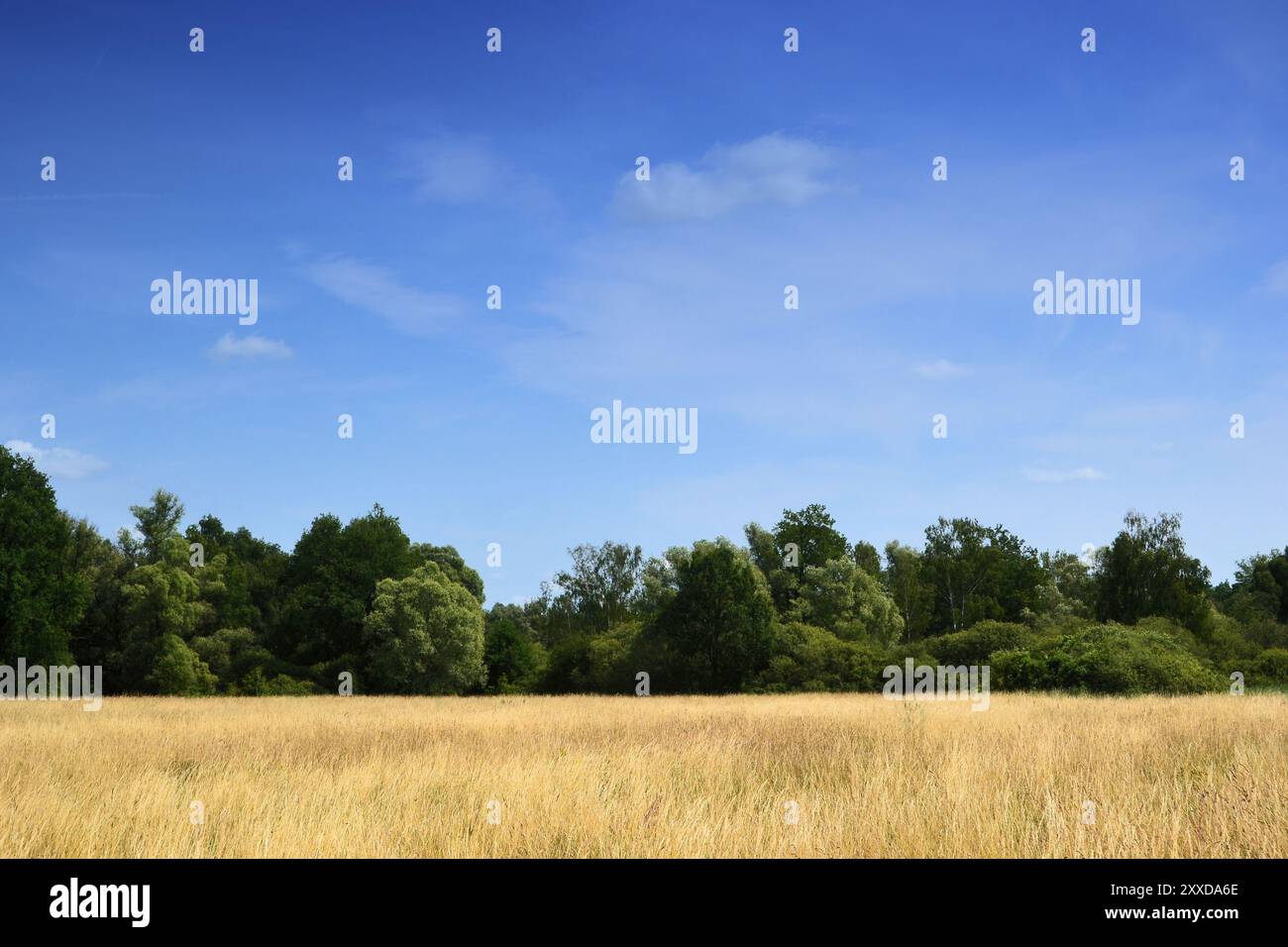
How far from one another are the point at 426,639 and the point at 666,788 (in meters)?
42.1

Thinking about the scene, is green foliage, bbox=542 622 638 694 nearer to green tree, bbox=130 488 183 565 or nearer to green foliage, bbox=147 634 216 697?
green foliage, bbox=147 634 216 697

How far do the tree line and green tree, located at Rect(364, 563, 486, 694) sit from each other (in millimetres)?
109

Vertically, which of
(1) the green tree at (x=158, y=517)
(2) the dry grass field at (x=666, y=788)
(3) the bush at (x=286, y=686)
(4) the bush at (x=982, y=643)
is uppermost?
(1) the green tree at (x=158, y=517)

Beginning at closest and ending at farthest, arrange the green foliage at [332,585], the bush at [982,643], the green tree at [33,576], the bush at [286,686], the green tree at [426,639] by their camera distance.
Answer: the bush at [982,643], the green tree at [33,576], the bush at [286,686], the green tree at [426,639], the green foliage at [332,585]

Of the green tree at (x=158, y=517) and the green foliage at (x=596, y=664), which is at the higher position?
the green tree at (x=158, y=517)

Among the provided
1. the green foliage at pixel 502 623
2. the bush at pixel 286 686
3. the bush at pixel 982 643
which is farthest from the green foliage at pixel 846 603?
the bush at pixel 286 686

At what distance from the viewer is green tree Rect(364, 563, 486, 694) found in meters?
51.3

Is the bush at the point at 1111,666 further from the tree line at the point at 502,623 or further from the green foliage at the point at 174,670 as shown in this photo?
the green foliage at the point at 174,670

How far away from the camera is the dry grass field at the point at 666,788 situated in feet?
24.7

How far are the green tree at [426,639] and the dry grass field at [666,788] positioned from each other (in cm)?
3228

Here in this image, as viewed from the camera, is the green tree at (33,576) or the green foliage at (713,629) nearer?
the green tree at (33,576)

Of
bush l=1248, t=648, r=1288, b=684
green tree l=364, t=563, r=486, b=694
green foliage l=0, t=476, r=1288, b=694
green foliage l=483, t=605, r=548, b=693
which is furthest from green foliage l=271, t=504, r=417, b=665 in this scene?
bush l=1248, t=648, r=1288, b=684

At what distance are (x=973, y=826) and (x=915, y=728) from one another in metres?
8.92

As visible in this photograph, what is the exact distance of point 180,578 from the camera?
5281 centimetres
